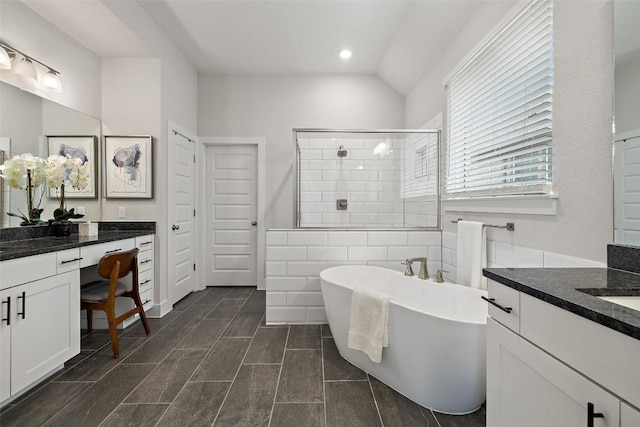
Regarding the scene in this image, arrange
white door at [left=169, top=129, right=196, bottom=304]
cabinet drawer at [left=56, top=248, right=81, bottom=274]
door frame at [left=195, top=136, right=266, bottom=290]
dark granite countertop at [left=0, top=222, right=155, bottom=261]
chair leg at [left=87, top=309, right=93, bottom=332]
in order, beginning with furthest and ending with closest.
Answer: door frame at [left=195, top=136, right=266, bottom=290]
white door at [left=169, top=129, right=196, bottom=304]
chair leg at [left=87, top=309, right=93, bottom=332]
cabinet drawer at [left=56, top=248, right=81, bottom=274]
dark granite countertop at [left=0, top=222, right=155, bottom=261]

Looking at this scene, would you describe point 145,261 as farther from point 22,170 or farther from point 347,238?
point 347,238

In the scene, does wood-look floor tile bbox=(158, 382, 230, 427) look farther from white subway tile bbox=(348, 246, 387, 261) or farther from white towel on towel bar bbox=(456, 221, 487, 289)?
white towel on towel bar bbox=(456, 221, 487, 289)

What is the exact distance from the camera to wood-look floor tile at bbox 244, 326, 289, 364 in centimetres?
209

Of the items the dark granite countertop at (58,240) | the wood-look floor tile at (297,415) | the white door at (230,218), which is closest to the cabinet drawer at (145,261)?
the dark granite countertop at (58,240)

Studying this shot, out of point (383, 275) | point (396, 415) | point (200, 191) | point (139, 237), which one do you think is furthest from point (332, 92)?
point (396, 415)

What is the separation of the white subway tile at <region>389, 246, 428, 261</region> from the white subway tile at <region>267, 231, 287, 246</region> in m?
1.01

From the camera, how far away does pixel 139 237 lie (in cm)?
266

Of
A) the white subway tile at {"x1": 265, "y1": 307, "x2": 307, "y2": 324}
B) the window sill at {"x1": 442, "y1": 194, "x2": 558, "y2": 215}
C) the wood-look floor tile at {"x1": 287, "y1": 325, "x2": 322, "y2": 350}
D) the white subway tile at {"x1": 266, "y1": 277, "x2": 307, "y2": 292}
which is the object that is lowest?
the wood-look floor tile at {"x1": 287, "y1": 325, "x2": 322, "y2": 350}

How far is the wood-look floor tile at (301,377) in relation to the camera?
1671mm

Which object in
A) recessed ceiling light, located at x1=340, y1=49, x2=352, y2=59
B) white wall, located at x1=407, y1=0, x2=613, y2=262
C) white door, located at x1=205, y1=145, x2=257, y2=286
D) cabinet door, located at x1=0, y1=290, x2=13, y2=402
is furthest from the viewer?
white door, located at x1=205, y1=145, x2=257, y2=286

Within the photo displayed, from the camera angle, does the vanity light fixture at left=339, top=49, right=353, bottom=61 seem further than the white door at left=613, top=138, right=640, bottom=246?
Yes

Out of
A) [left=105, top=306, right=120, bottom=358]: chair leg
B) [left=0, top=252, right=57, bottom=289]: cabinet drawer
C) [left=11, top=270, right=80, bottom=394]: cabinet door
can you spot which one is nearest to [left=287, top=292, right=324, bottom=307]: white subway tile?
[left=105, top=306, right=120, bottom=358]: chair leg

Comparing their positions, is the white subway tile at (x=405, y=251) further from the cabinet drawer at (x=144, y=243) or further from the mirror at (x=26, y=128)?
the mirror at (x=26, y=128)

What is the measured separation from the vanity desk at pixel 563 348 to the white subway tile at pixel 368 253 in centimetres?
160
